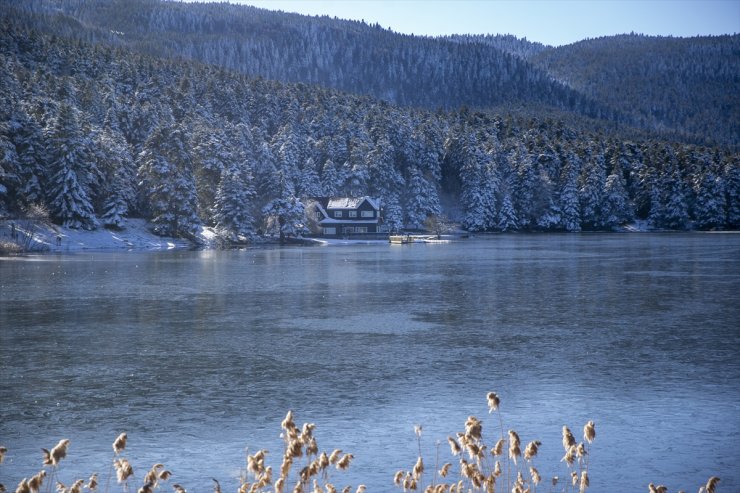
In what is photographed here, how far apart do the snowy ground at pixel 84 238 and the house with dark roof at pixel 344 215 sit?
31.1 metres

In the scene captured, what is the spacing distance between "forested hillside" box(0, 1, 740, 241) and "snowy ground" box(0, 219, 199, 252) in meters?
1.47

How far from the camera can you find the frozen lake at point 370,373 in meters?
13.3

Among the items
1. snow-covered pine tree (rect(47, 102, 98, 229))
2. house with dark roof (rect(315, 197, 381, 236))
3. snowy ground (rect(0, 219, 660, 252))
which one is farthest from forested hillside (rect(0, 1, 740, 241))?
house with dark roof (rect(315, 197, 381, 236))

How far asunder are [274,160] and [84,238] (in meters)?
37.5

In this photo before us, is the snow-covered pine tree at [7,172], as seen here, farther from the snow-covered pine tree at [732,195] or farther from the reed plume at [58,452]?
the snow-covered pine tree at [732,195]

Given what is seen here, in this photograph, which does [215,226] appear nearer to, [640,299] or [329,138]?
[329,138]

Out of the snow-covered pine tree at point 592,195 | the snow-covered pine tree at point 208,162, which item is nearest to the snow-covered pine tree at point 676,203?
the snow-covered pine tree at point 592,195

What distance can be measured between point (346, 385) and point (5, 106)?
80188mm

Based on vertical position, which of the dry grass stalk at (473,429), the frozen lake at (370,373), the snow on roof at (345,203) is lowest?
the frozen lake at (370,373)

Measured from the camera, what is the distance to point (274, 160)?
116 metres

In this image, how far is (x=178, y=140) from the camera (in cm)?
9925

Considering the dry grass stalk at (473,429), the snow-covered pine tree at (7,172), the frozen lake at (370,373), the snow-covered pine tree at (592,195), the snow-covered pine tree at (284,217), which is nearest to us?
the dry grass stalk at (473,429)

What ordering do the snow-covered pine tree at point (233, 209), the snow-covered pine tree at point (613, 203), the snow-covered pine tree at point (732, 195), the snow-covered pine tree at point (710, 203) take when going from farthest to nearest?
the snow-covered pine tree at point (732, 195)
the snow-covered pine tree at point (710, 203)
the snow-covered pine tree at point (613, 203)
the snow-covered pine tree at point (233, 209)

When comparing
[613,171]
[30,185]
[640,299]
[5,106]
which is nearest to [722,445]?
[640,299]
